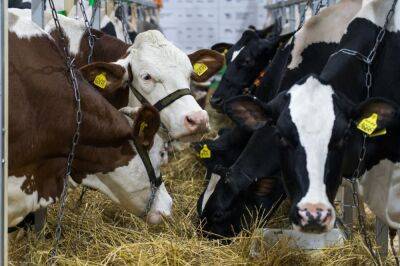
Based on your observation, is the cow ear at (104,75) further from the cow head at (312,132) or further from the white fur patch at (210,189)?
the cow head at (312,132)

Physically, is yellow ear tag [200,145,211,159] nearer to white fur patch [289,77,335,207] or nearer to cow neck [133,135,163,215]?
cow neck [133,135,163,215]

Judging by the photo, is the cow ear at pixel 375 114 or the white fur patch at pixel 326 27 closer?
the cow ear at pixel 375 114

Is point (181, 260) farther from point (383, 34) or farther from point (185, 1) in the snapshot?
point (185, 1)

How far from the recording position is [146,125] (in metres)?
4.01

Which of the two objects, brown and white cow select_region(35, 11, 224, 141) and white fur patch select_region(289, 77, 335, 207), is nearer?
white fur patch select_region(289, 77, 335, 207)

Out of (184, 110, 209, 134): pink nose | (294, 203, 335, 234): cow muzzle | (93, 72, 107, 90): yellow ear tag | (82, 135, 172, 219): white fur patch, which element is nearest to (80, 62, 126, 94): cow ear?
(93, 72, 107, 90): yellow ear tag

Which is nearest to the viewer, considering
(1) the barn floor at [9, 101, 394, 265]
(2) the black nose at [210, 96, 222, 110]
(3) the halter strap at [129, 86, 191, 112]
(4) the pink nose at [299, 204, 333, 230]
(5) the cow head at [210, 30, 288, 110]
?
(4) the pink nose at [299, 204, 333, 230]

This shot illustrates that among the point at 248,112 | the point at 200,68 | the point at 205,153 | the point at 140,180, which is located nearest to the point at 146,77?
the point at 200,68

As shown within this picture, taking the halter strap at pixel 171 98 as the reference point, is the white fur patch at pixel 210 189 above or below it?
below

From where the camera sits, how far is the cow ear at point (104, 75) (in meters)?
4.62

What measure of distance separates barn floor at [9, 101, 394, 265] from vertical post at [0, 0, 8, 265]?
113cm

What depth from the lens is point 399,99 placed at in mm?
4039

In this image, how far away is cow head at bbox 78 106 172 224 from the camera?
398 centimetres

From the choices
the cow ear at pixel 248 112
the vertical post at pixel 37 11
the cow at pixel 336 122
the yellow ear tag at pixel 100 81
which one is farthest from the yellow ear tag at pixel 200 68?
the cow ear at pixel 248 112
